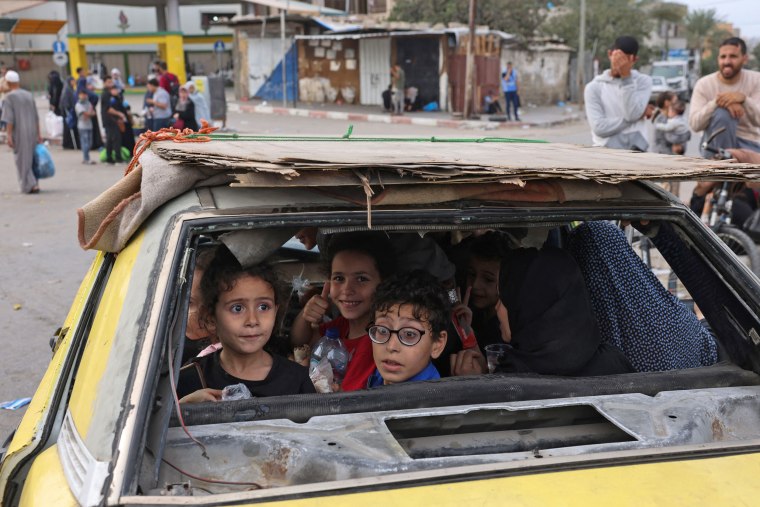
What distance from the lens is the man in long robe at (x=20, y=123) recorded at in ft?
40.6

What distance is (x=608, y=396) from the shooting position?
7.75 feet

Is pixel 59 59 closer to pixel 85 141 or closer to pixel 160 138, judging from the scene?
pixel 85 141

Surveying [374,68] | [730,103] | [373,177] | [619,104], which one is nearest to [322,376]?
[373,177]

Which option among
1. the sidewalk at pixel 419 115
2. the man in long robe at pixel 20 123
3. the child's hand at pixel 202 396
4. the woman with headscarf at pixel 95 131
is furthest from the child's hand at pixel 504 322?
the sidewalk at pixel 419 115

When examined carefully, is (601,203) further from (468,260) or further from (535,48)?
(535,48)

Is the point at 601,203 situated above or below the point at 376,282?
above

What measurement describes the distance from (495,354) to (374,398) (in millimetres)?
809

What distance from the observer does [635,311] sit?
311cm

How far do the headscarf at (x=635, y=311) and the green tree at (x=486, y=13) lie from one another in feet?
106

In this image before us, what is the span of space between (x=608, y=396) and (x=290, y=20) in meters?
33.5

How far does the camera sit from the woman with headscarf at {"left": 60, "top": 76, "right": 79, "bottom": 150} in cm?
1800

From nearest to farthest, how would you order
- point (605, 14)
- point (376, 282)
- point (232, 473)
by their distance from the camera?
point (232, 473) → point (376, 282) → point (605, 14)

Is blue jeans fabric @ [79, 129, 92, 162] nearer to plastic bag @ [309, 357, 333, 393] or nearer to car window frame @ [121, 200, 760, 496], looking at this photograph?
plastic bag @ [309, 357, 333, 393]

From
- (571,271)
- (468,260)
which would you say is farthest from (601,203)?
(468,260)
